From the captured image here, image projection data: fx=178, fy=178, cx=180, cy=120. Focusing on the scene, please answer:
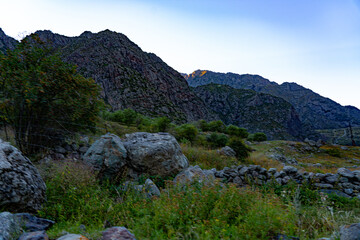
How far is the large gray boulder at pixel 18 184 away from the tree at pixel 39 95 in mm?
2672

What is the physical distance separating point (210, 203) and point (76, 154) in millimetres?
6810

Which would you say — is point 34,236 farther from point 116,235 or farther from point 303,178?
point 303,178

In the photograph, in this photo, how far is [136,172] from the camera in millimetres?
6750

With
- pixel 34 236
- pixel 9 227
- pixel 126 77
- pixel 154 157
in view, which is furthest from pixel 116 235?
pixel 126 77

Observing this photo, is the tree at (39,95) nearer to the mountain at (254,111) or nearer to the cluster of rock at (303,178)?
the cluster of rock at (303,178)

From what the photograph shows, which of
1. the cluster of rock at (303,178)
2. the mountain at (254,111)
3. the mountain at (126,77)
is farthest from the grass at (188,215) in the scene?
the mountain at (254,111)

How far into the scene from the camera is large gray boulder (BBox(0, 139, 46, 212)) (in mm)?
3459

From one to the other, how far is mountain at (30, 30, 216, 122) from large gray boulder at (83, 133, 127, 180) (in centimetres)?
5375

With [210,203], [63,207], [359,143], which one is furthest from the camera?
[359,143]

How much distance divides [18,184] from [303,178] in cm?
867

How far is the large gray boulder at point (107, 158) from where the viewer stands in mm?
5871

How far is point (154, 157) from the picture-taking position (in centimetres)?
678

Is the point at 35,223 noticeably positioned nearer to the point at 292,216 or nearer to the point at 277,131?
the point at 292,216

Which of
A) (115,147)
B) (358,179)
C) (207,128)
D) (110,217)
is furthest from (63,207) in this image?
(207,128)
